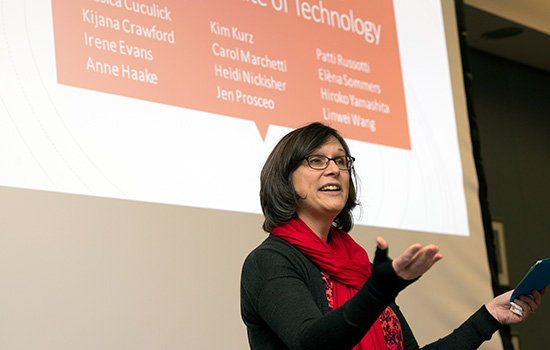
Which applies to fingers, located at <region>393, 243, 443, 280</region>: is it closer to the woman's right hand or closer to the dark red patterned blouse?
the woman's right hand

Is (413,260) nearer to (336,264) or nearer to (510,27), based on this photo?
(336,264)

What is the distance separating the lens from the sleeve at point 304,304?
125 centimetres

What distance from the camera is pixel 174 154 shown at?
2.53 m

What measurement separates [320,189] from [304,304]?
1.24 ft

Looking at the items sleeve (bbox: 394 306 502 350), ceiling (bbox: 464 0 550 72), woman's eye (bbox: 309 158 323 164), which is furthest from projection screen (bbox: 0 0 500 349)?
ceiling (bbox: 464 0 550 72)

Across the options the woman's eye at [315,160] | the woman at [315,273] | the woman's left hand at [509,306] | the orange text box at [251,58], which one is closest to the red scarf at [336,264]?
the woman at [315,273]

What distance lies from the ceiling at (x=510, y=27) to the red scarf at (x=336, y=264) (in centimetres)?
333

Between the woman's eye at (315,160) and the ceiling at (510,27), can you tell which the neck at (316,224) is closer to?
the woman's eye at (315,160)

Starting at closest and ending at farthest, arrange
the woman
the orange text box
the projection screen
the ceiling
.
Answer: the woman < the projection screen < the orange text box < the ceiling

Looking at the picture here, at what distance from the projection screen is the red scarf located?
874 mm

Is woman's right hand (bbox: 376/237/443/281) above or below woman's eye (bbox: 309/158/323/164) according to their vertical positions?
below

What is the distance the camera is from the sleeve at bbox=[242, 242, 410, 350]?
1.25 m

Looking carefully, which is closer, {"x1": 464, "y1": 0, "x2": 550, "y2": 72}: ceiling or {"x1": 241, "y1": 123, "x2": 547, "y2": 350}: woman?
{"x1": 241, "y1": 123, "x2": 547, "y2": 350}: woman

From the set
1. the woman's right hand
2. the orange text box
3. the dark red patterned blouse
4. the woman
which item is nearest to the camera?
the woman's right hand
